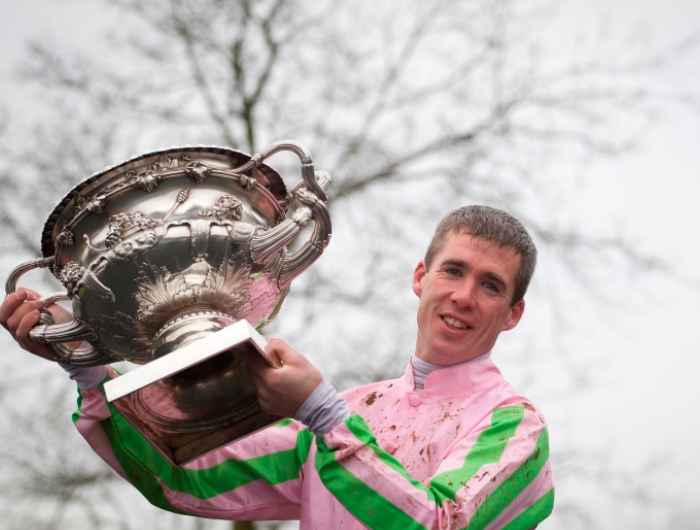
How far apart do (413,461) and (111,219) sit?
105 centimetres

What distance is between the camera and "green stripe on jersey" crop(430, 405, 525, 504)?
2.42 meters

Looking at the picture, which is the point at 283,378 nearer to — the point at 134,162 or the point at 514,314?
the point at 134,162

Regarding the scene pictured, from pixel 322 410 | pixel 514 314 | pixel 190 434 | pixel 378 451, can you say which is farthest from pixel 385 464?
pixel 514 314

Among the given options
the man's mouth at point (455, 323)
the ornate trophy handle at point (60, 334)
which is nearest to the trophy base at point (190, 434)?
the ornate trophy handle at point (60, 334)

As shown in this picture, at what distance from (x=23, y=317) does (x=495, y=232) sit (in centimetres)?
134

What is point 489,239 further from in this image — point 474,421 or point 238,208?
point 238,208

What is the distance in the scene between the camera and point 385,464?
92.1 inches

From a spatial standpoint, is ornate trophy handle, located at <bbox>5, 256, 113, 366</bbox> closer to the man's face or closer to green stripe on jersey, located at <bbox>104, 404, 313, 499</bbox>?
green stripe on jersey, located at <bbox>104, 404, 313, 499</bbox>

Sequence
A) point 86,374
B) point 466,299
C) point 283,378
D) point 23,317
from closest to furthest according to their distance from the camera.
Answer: point 283,378
point 23,317
point 86,374
point 466,299

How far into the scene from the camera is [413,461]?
274cm

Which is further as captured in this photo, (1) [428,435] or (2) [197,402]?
(1) [428,435]

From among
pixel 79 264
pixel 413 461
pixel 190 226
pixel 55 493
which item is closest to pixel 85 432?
pixel 79 264

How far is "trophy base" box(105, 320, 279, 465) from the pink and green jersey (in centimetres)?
14

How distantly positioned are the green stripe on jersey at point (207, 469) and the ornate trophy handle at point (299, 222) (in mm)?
617
